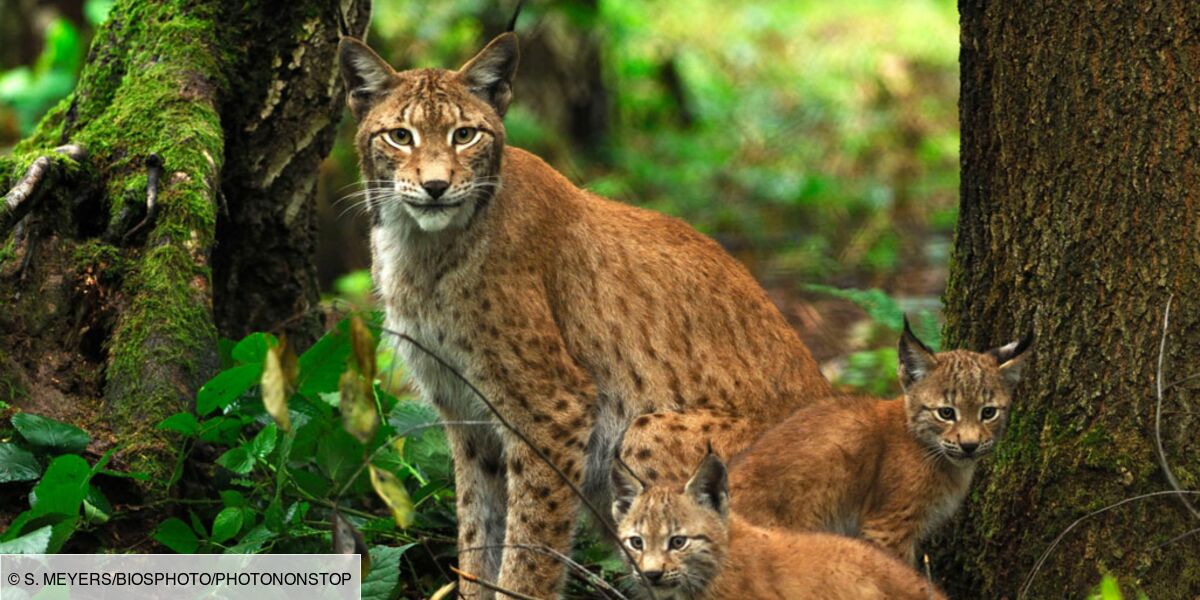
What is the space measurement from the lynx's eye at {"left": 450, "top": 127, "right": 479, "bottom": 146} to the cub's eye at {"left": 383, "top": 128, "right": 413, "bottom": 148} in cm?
18

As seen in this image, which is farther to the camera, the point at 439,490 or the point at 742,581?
the point at 439,490

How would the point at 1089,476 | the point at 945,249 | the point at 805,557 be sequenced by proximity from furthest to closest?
the point at 945,249 → the point at 1089,476 → the point at 805,557

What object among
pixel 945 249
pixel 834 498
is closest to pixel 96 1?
pixel 945 249

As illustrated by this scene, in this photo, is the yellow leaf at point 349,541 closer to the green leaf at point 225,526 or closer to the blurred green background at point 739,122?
the green leaf at point 225,526

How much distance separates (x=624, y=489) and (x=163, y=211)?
2.64 metres

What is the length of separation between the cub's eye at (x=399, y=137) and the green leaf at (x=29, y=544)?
6.83 feet

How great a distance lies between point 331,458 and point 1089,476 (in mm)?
3193

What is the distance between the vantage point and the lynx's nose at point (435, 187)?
5.86m

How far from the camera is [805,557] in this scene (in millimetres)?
5312

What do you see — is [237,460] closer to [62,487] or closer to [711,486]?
[62,487]

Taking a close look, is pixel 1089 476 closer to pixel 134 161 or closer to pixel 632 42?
pixel 134 161

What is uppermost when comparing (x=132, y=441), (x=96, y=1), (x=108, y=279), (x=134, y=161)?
(x=96, y=1)

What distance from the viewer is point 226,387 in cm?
591

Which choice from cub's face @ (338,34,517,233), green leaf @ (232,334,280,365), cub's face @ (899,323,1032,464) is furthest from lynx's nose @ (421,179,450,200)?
cub's face @ (899,323,1032,464)
